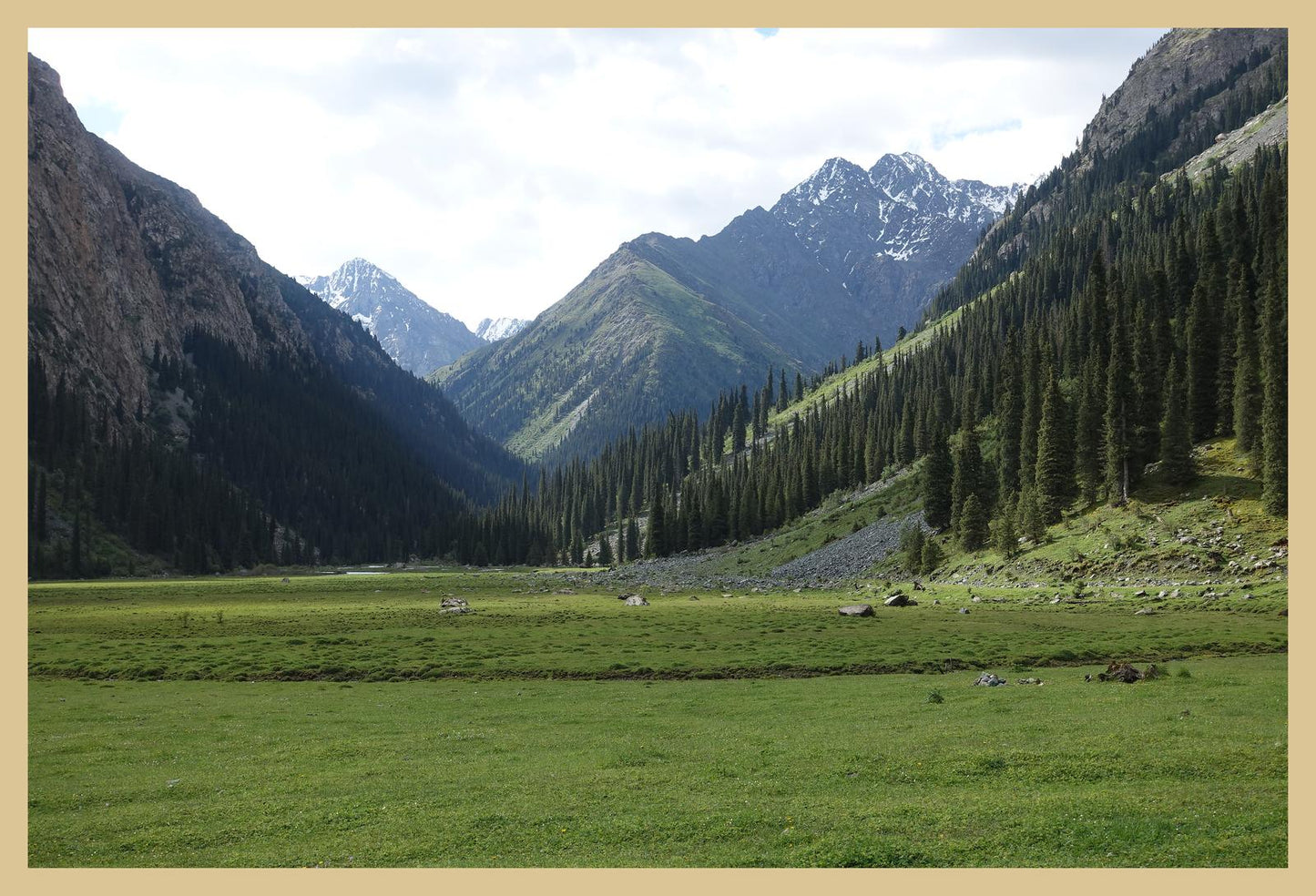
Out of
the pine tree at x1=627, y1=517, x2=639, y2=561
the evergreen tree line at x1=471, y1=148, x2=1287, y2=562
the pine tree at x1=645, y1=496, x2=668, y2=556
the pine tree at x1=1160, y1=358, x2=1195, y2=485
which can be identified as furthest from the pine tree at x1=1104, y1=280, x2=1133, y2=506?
the pine tree at x1=627, y1=517, x2=639, y2=561

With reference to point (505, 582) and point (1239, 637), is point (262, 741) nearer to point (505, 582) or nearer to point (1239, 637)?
point (1239, 637)

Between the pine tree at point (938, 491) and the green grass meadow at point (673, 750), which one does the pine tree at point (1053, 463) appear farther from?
the green grass meadow at point (673, 750)

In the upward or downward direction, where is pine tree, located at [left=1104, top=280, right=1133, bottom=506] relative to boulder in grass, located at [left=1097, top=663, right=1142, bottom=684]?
upward

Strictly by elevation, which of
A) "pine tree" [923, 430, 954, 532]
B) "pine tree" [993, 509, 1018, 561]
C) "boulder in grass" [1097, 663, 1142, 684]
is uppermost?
"pine tree" [923, 430, 954, 532]

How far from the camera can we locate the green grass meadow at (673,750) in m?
16.5

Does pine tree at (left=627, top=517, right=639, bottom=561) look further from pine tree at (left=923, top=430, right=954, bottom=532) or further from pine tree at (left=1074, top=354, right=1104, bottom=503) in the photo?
pine tree at (left=1074, top=354, right=1104, bottom=503)

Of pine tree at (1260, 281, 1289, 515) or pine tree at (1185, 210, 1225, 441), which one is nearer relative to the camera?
pine tree at (1260, 281, 1289, 515)

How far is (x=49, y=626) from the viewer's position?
2382 inches

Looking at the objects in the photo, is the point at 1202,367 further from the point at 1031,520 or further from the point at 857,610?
the point at 857,610

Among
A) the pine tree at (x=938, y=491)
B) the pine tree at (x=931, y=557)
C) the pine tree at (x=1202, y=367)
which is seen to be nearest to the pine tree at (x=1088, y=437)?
the pine tree at (x=1202, y=367)

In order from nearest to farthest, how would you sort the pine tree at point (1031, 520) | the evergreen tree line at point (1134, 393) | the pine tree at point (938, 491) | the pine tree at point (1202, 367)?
1. the evergreen tree line at point (1134, 393)
2. the pine tree at point (1031, 520)
3. the pine tree at point (1202, 367)
4. the pine tree at point (938, 491)

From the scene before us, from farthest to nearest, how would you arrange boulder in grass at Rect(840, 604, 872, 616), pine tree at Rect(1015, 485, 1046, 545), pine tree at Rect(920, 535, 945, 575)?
pine tree at Rect(920, 535, 945, 575) < pine tree at Rect(1015, 485, 1046, 545) < boulder in grass at Rect(840, 604, 872, 616)

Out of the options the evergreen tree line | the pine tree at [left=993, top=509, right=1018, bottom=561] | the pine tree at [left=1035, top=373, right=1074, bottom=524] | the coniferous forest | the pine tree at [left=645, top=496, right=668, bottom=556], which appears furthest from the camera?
the pine tree at [left=645, top=496, right=668, bottom=556]

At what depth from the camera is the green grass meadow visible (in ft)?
54.0
